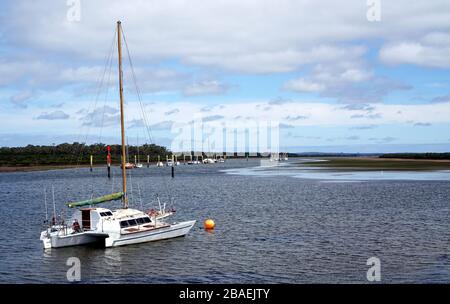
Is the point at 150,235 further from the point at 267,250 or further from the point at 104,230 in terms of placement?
the point at 267,250

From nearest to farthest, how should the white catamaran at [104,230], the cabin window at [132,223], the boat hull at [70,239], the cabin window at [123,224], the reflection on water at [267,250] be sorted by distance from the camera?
the reflection on water at [267,250] < the boat hull at [70,239] < the white catamaran at [104,230] < the cabin window at [123,224] < the cabin window at [132,223]

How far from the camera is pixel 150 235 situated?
3953 centimetres

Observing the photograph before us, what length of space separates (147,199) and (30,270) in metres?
46.4

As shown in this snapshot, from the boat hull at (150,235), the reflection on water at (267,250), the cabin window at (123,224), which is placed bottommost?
the reflection on water at (267,250)

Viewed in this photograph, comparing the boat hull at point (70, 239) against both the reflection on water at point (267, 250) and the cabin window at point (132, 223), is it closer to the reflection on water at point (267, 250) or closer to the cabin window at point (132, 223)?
the reflection on water at point (267, 250)

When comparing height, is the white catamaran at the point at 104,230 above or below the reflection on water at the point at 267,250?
above

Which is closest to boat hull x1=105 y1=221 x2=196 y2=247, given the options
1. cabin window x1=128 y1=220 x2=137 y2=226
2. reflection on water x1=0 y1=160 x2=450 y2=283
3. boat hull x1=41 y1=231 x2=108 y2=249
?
reflection on water x1=0 y1=160 x2=450 y2=283

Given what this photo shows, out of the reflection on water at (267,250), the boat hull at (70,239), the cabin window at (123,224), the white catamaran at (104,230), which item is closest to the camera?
the reflection on water at (267,250)

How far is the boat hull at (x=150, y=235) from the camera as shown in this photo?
37.7 m

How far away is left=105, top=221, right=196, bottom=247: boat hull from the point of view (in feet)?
124

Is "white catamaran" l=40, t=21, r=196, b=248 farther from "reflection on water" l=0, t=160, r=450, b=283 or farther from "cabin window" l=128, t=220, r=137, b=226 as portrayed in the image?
"reflection on water" l=0, t=160, r=450, b=283

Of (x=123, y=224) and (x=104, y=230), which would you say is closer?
(x=104, y=230)

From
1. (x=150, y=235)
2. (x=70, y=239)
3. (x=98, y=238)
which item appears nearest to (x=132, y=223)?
(x=150, y=235)

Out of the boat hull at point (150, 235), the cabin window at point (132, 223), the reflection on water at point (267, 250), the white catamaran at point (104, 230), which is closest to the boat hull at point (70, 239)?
the white catamaran at point (104, 230)
